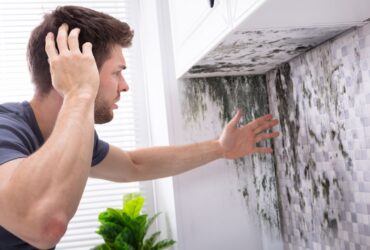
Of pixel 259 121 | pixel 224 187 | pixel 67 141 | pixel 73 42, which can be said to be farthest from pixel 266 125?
pixel 67 141

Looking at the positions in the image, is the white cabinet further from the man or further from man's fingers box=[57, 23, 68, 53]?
man's fingers box=[57, 23, 68, 53]

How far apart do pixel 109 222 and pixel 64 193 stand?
104 cm

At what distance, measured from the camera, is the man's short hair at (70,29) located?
1293mm

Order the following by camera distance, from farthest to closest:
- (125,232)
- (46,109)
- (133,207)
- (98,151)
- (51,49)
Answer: (133,207) < (125,232) < (98,151) < (46,109) < (51,49)

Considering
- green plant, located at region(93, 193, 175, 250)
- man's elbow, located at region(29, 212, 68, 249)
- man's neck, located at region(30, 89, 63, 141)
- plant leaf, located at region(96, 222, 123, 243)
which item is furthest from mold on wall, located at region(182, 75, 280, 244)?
man's elbow, located at region(29, 212, 68, 249)

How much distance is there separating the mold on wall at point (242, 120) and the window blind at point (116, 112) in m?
0.51

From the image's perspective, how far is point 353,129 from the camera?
4.59ft

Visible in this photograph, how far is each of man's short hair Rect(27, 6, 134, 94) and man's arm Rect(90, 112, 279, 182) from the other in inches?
17.4

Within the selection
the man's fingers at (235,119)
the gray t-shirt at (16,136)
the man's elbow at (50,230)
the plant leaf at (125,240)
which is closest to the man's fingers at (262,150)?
the man's fingers at (235,119)

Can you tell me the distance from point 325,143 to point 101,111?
74 centimetres

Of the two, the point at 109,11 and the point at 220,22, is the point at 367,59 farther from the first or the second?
the point at 109,11

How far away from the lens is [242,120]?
1.89 m

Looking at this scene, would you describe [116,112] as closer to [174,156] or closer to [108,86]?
[174,156]

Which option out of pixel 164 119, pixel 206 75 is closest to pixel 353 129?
pixel 206 75
